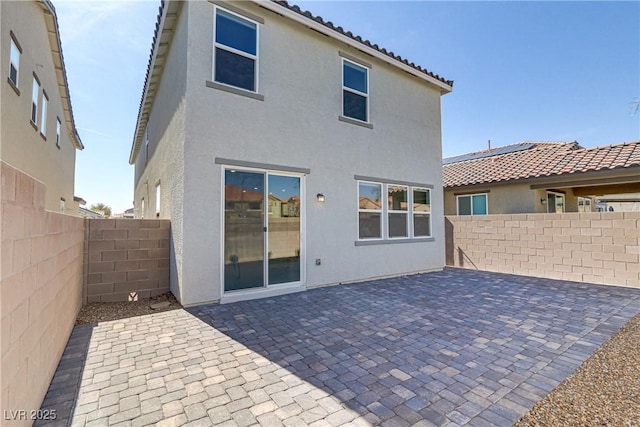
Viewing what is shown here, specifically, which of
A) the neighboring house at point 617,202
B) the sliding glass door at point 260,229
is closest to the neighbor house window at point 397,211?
the sliding glass door at point 260,229

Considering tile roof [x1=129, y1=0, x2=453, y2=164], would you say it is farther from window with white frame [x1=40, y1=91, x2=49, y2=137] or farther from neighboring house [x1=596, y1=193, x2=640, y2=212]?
neighboring house [x1=596, y1=193, x2=640, y2=212]

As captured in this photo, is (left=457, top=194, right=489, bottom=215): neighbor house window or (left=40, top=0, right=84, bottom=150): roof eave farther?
(left=457, top=194, right=489, bottom=215): neighbor house window

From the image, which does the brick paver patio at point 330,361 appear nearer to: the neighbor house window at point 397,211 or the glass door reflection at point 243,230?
the glass door reflection at point 243,230

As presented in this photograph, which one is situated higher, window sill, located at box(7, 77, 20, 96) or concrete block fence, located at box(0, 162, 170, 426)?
window sill, located at box(7, 77, 20, 96)

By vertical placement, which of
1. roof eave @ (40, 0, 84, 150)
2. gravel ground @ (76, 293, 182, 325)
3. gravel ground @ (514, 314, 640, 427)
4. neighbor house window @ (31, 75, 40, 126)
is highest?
roof eave @ (40, 0, 84, 150)

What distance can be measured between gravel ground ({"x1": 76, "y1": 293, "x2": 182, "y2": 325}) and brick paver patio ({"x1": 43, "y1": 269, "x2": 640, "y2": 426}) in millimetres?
363

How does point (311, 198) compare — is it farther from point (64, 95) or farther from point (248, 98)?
point (64, 95)

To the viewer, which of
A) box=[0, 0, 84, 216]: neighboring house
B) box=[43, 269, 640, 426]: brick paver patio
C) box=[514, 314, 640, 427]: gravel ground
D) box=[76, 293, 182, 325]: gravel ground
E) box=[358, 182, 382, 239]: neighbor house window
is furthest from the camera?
box=[358, 182, 382, 239]: neighbor house window

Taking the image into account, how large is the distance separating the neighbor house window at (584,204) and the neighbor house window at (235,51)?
17165mm

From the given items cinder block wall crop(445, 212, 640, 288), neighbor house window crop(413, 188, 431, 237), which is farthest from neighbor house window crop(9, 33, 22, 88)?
cinder block wall crop(445, 212, 640, 288)

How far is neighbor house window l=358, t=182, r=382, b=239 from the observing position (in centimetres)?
853

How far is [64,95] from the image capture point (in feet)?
46.0

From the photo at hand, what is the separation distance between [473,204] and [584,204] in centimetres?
767

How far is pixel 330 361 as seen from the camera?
3703mm
